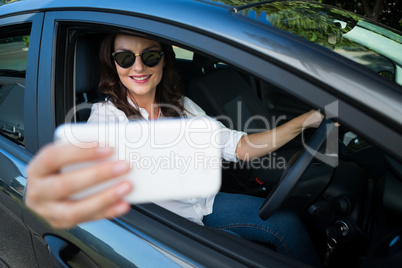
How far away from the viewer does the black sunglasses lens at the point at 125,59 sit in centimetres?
139

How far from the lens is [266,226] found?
145 centimetres

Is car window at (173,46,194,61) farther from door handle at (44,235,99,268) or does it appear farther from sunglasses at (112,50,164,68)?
door handle at (44,235,99,268)

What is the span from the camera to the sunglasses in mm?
1396

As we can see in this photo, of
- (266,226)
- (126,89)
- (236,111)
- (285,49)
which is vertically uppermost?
(285,49)

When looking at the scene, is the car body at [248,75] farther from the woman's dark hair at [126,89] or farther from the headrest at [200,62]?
the headrest at [200,62]

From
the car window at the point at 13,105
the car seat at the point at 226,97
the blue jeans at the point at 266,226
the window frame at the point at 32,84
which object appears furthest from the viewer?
the car seat at the point at 226,97

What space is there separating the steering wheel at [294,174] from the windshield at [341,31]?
255mm

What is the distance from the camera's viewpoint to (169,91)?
71.9 inches

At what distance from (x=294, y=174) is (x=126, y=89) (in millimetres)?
893

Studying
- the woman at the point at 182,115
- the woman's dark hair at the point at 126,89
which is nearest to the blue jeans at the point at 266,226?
the woman at the point at 182,115

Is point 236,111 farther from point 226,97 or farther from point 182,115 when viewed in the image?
point 182,115

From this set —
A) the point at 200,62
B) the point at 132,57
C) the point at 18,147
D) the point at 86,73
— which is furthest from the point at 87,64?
the point at 200,62

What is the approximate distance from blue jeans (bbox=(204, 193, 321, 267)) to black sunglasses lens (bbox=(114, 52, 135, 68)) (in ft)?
2.45

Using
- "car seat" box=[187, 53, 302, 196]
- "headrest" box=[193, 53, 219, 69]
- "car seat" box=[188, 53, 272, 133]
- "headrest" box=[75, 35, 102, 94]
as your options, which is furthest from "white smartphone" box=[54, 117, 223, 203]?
"headrest" box=[193, 53, 219, 69]
